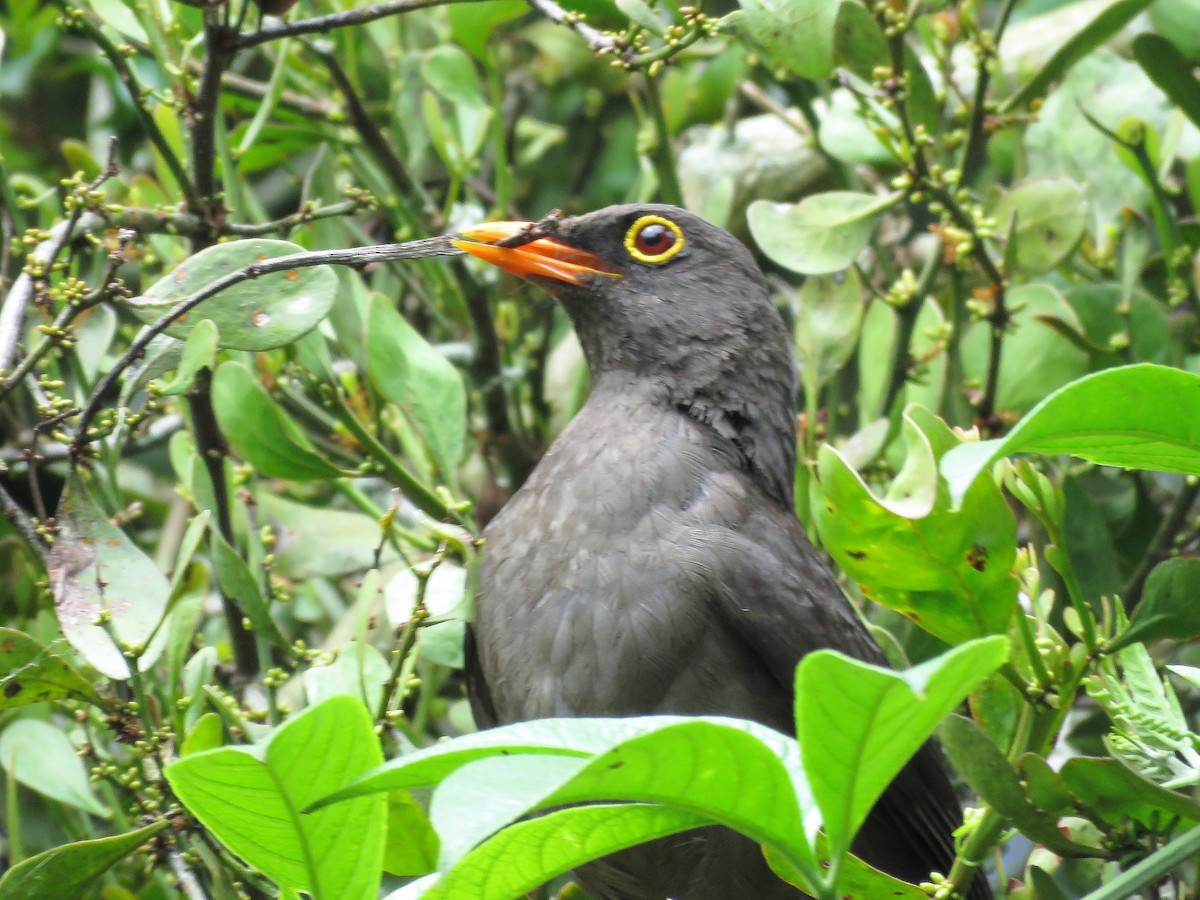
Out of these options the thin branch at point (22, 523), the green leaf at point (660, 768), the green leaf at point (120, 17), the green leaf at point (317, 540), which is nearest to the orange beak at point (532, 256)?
the green leaf at point (317, 540)

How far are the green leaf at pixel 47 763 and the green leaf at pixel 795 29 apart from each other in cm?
197

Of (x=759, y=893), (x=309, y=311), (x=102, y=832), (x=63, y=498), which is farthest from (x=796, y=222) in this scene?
(x=102, y=832)

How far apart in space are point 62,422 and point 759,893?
5.59ft

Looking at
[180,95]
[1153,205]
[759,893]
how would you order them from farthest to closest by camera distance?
[1153,205] → [759,893] → [180,95]

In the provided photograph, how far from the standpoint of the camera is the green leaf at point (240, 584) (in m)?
2.68

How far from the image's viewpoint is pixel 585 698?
9.58 ft

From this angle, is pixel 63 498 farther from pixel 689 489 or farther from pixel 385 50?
pixel 385 50

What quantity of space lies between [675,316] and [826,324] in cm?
41

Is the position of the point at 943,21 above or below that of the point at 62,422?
above

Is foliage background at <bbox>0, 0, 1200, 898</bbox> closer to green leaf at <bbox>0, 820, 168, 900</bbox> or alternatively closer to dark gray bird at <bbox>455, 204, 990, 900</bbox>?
green leaf at <bbox>0, 820, 168, 900</bbox>

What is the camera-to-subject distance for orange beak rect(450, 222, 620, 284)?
3.28m

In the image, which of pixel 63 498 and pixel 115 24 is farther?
pixel 115 24

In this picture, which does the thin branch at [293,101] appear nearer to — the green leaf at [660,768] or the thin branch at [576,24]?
the thin branch at [576,24]

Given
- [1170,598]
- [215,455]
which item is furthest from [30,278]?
[1170,598]
